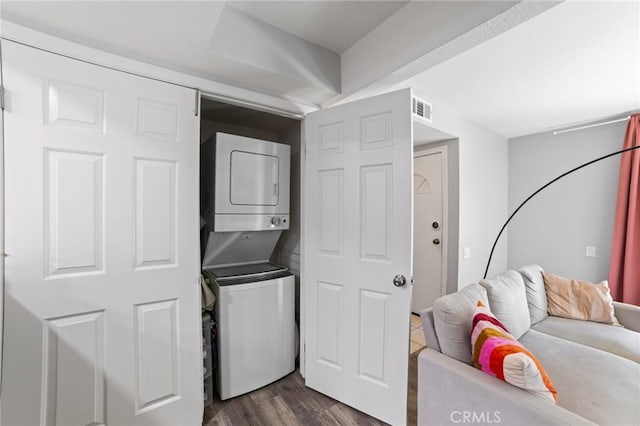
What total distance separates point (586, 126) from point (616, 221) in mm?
1027

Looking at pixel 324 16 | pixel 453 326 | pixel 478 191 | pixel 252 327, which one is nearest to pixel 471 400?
pixel 453 326

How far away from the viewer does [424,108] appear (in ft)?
7.52

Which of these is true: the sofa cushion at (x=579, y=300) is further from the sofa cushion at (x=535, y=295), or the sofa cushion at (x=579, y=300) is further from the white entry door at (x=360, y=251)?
the white entry door at (x=360, y=251)

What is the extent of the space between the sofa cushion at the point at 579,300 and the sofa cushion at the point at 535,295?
0.22ft

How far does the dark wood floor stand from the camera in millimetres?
1686

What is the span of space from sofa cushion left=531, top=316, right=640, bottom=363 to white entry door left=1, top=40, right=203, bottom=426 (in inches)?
102

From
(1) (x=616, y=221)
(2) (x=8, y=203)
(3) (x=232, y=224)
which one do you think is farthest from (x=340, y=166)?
(1) (x=616, y=221)

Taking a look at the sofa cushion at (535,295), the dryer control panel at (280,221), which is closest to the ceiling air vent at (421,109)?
the dryer control panel at (280,221)

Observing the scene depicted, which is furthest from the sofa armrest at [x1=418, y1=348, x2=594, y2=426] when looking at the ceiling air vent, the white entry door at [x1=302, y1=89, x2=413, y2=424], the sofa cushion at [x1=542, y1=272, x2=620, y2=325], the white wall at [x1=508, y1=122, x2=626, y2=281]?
the white wall at [x1=508, y1=122, x2=626, y2=281]

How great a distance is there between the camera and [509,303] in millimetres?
1911

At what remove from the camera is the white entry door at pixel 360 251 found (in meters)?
1.59

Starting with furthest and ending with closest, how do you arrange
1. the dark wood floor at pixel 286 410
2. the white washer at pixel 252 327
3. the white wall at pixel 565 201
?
the white wall at pixel 565 201, the white washer at pixel 252 327, the dark wood floor at pixel 286 410

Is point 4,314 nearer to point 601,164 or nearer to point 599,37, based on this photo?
point 599,37

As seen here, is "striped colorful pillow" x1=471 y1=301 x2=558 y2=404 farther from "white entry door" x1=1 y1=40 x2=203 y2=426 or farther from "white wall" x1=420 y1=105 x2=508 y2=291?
"white wall" x1=420 y1=105 x2=508 y2=291
